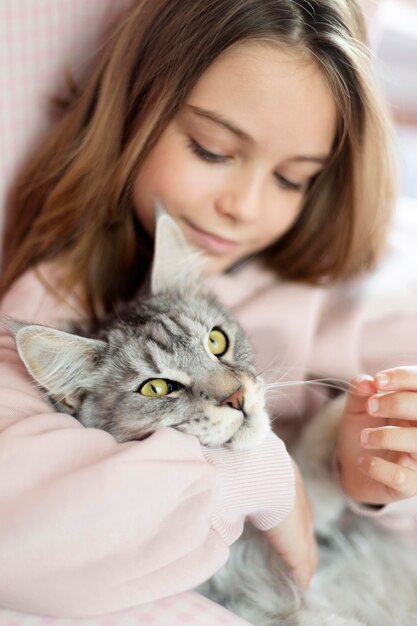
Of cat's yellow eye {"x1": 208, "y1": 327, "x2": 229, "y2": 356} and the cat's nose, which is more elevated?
cat's yellow eye {"x1": 208, "y1": 327, "x2": 229, "y2": 356}

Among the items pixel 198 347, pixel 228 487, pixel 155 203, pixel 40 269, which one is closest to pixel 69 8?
pixel 155 203

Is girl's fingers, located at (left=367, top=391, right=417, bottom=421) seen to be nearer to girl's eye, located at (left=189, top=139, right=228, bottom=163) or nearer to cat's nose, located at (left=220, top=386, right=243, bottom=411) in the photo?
cat's nose, located at (left=220, top=386, right=243, bottom=411)

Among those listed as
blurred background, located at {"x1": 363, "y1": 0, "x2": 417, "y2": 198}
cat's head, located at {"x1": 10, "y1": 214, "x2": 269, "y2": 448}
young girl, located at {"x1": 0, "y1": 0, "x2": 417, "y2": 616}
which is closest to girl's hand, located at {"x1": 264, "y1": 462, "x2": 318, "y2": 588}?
young girl, located at {"x1": 0, "y1": 0, "x2": 417, "y2": 616}

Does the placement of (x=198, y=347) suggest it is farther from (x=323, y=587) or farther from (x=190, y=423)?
(x=323, y=587)

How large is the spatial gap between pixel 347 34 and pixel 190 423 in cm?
86

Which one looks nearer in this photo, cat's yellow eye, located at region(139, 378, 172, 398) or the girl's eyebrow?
cat's yellow eye, located at region(139, 378, 172, 398)

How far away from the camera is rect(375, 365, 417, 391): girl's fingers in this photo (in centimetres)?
108

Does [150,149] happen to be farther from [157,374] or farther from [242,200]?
[157,374]

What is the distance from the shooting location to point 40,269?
1.43 metres

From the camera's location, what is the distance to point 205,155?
1.28 m

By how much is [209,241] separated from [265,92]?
1.25ft

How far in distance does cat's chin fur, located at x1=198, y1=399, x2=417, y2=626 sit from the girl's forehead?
651mm

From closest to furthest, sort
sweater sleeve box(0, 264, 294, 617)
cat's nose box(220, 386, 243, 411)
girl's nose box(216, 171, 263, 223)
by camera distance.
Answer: sweater sleeve box(0, 264, 294, 617), cat's nose box(220, 386, 243, 411), girl's nose box(216, 171, 263, 223)

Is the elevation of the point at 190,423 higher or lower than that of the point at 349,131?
lower
